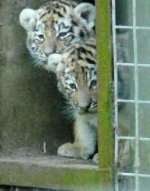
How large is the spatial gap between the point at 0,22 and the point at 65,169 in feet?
2.28

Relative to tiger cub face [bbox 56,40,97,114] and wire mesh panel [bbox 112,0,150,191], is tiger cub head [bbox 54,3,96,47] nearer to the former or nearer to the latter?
tiger cub face [bbox 56,40,97,114]

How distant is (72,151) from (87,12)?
57 centimetres

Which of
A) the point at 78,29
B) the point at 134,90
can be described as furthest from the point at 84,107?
the point at 78,29

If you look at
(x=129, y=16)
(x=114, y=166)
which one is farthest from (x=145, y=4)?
(x=114, y=166)

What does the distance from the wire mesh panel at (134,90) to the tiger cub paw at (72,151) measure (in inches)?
9.8

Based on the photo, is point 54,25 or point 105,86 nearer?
point 105,86

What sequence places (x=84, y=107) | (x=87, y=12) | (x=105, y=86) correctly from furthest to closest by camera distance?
(x=87, y=12)
(x=84, y=107)
(x=105, y=86)

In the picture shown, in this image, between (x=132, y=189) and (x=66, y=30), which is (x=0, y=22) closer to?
(x=66, y=30)

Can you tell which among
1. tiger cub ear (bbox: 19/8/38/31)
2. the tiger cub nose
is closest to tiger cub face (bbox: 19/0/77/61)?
tiger cub ear (bbox: 19/8/38/31)

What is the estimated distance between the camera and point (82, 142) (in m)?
3.63

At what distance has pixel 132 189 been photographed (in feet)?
11.3

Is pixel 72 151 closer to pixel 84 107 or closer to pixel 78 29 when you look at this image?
pixel 84 107

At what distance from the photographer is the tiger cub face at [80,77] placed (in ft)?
11.3

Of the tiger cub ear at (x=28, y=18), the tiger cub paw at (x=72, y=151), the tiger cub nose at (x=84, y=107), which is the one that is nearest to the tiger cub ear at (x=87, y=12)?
the tiger cub ear at (x=28, y=18)
